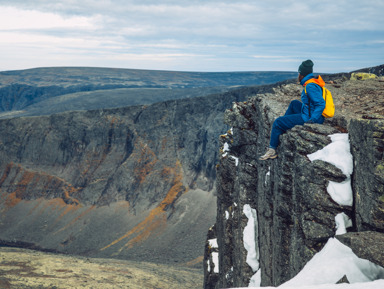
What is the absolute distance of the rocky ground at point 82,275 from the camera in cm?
4094

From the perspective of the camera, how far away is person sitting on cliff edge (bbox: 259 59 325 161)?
12.2 m

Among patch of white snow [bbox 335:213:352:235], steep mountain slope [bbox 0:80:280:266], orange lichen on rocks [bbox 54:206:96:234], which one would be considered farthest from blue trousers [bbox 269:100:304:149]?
orange lichen on rocks [bbox 54:206:96:234]

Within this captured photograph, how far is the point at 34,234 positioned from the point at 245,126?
7336 centimetres

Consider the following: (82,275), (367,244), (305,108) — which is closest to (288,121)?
(305,108)

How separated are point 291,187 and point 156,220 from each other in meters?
67.0

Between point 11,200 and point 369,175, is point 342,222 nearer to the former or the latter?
point 369,175

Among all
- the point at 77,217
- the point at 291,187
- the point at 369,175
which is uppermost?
the point at 369,175

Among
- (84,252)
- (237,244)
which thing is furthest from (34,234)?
(237,244)

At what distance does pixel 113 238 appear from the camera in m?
74.7

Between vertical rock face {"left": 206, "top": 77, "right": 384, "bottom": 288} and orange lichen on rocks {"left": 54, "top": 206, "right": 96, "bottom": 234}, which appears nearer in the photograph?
vertical rock face {"left": 206, "top": 77, "right": 384, "bottom": 288}

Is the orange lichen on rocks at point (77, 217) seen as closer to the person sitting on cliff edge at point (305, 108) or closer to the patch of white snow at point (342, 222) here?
the person sitting on cliff edge at point (305, 108)

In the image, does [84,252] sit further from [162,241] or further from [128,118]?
[128,118]

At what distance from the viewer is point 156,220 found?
77.9 m

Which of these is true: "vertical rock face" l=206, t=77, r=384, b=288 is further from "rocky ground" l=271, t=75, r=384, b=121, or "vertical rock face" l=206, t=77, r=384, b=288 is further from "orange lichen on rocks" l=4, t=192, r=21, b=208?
"orange lichen on rocks" l=4, t=192, r=21, b=208
